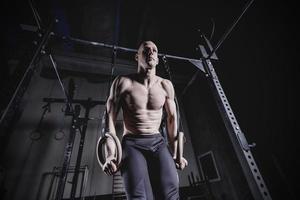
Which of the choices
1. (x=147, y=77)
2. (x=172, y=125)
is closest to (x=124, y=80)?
(x=147, y=77)

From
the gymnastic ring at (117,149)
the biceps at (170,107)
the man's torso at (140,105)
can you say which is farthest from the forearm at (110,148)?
the biceps at (170,107)

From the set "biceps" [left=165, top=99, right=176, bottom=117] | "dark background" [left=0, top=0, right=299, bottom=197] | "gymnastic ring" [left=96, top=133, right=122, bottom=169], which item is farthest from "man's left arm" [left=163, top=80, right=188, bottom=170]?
"dark background" [left=0, top=0, right=299, bottom=197]

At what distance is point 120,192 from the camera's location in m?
4.17

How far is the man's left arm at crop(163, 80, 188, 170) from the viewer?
152cm

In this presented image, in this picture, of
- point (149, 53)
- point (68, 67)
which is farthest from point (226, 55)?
point (68, 67)

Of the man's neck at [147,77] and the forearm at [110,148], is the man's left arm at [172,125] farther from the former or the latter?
the forearm at [110,148]

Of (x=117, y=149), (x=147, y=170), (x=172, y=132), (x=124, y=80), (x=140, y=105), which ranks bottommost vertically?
(x=147, y=170)

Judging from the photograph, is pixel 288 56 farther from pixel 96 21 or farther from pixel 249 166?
pixel 96 21

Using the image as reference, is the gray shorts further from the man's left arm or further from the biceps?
the biceps

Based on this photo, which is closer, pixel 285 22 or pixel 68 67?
pixel 285 22

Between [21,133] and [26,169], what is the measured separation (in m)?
1.08

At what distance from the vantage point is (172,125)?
5.66 feet

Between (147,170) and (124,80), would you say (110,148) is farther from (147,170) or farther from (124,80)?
(124,80)

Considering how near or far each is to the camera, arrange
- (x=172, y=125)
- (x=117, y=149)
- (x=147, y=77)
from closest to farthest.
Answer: (x=117, y=149) < (x=172, y=125) < (x=147, y=77)
